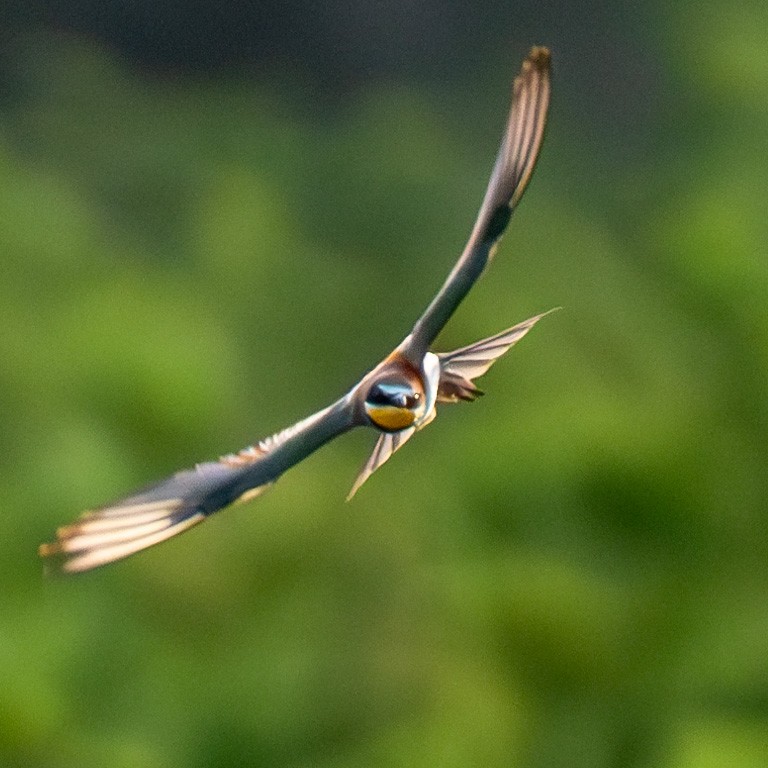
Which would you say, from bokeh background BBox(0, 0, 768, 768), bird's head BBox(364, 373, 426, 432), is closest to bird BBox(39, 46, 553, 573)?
bird's head BBox(364, 373, 426, 432)

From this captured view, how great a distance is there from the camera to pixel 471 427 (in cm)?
157

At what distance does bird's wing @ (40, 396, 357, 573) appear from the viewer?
37 centimetres

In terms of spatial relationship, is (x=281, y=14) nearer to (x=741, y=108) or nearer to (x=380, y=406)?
(x=741, y=108)

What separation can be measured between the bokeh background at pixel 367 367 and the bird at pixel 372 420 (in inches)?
26.1

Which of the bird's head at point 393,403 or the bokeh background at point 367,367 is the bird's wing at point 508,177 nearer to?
the bird's head at point 393,403

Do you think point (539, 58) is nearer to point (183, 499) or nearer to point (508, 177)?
point (508, 177)

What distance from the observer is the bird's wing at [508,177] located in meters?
0.39

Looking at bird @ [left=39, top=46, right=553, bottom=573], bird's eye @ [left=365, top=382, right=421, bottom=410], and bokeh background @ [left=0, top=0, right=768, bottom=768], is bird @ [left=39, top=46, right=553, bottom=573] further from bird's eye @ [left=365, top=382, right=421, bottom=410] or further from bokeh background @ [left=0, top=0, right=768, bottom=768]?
bokeh background @ [left=0, top=0, right=768, bottom=768]

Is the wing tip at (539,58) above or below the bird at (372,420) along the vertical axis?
above

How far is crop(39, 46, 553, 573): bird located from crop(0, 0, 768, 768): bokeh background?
2.18ft

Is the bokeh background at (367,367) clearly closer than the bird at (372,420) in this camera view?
No

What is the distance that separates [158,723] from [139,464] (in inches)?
9.8

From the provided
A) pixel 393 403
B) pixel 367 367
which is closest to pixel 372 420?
pixel 393 403

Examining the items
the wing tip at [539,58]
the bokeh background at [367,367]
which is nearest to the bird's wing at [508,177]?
the wing tip at [539,58]
